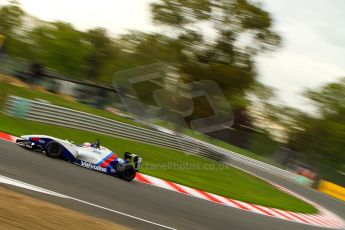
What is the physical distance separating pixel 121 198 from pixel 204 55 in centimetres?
1664

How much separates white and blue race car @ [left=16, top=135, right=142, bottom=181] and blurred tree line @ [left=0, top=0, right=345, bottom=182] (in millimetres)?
12209

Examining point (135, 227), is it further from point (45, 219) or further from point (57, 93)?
point (57, 93)

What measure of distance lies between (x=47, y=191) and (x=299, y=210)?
8.96 meters

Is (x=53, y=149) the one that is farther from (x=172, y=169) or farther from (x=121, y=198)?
(x=172, y=169)

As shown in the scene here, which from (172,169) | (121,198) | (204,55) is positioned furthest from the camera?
(204,55)

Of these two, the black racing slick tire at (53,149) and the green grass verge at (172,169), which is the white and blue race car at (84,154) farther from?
the green grass verge at (172,169)

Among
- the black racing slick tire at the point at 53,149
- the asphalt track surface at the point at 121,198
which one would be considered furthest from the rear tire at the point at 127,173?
the black racing slick tire at the point at 53,149

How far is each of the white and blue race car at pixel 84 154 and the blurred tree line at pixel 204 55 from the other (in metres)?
12.2

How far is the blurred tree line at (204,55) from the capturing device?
75.4 feet

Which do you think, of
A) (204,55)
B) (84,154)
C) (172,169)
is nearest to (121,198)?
(84,154)

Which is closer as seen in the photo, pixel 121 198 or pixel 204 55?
pixel 121 198

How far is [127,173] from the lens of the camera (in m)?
9.84

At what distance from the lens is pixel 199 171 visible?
52.7 ft

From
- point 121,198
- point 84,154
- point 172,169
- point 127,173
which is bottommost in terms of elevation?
point 172,169
